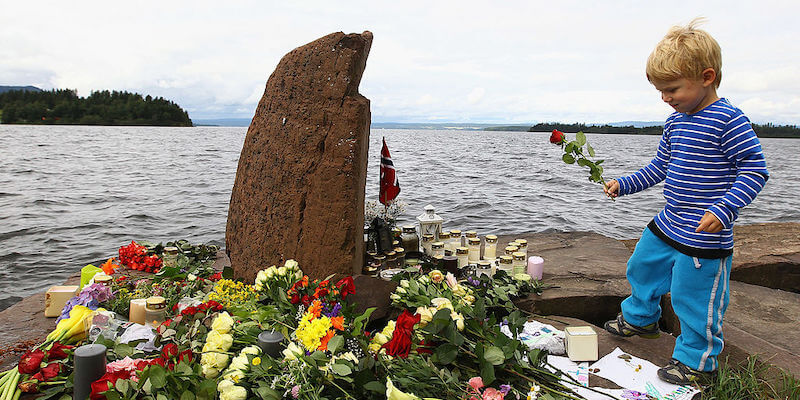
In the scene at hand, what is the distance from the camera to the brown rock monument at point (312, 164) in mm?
4219

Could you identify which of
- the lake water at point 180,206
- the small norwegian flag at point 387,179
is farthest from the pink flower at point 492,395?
the lake water at point 180,206

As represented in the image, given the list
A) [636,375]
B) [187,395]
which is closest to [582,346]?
[636,375]

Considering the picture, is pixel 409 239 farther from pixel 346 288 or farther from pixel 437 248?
pixel 346 288

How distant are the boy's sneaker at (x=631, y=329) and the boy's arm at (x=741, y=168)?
109 centimetres

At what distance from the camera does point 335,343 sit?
8.30 ft

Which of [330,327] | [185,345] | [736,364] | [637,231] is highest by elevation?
[330,327]

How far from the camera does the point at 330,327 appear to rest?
2695 millimetres

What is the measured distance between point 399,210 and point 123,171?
734 inches

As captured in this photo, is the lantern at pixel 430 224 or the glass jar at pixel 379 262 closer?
the glass jar at pixel 379 262

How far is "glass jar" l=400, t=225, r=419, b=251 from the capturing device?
17.8 feet

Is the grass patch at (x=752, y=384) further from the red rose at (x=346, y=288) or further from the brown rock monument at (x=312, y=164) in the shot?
the brown rock monument at (x=312, y=164)

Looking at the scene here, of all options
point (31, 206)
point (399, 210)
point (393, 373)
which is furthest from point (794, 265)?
point (31, 206)

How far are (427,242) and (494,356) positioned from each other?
9.06ft

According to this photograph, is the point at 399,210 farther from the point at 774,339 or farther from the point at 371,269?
the point at 774,339
